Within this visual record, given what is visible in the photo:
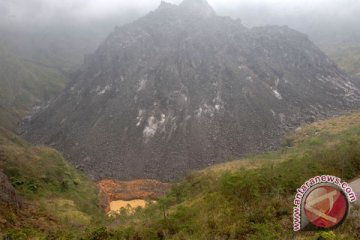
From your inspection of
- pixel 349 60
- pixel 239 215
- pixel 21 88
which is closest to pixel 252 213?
pixel 239 215

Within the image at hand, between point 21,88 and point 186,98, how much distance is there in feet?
338

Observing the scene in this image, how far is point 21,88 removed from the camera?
164m

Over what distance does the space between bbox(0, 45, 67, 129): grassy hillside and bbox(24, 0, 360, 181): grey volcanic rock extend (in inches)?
959

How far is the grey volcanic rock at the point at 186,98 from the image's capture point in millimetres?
73375

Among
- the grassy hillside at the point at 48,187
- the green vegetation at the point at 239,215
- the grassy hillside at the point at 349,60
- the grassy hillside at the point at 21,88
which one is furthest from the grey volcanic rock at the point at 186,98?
the grassy hillside at the point at 349,60

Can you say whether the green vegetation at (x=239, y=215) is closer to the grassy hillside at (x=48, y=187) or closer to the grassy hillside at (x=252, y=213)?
the grassy hillside at (x=252, y=213)

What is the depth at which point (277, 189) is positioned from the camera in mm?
18719

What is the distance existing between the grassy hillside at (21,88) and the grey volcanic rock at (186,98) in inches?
959

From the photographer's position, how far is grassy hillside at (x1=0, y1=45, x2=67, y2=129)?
128663 millimetres

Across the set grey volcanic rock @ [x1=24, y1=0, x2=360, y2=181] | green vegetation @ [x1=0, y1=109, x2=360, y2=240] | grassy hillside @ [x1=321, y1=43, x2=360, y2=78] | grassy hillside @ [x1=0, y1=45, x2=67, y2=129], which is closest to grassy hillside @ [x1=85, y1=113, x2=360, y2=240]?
green vegetation @ [x1=0, y1=109, x2=360, y2=240]

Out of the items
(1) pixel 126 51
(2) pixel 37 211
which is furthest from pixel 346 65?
(2) pixel 37 211

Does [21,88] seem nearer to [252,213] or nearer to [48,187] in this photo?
[48,187]

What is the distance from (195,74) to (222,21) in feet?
122

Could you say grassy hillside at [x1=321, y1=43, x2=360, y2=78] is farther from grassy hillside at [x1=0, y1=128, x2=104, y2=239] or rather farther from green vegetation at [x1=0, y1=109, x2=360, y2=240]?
green vegetation at [x1=0, y1=109, x2=360, y2=240]
